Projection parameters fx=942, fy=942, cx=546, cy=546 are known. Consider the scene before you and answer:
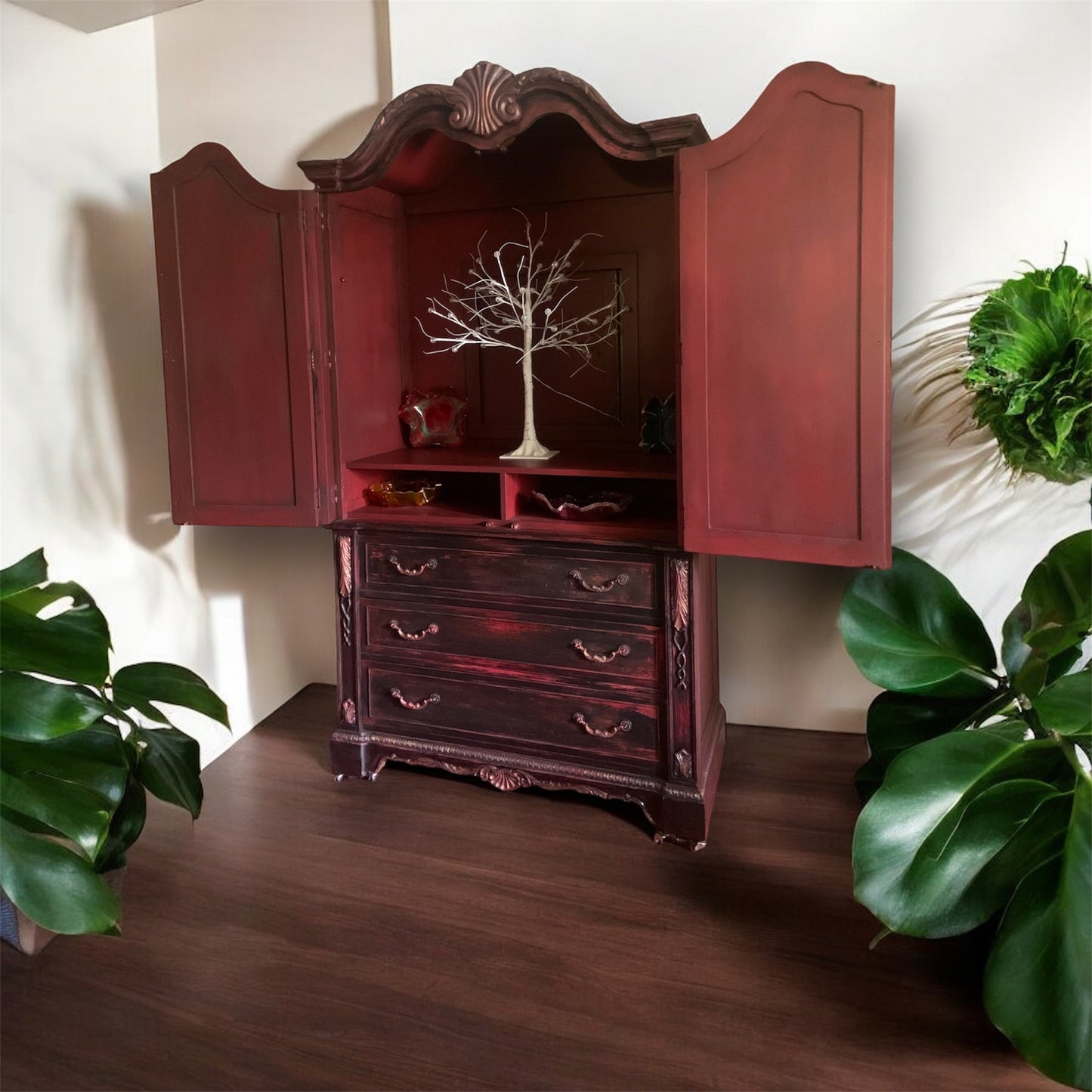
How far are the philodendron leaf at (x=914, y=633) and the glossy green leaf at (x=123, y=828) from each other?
5.25 ft

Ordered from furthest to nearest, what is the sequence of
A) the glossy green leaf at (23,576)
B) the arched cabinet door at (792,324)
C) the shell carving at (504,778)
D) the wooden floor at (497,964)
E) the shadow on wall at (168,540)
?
the shadow on wall at (168,540) < the shell carving at (504,778) < the arched cabinet door at (792,324) < the glossy green leaf at (23,576) < the wooden floor at (497,964)

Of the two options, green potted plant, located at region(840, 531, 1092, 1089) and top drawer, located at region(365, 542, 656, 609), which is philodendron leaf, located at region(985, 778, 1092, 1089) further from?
top drawer, located at region(365, 542, 656, 609)

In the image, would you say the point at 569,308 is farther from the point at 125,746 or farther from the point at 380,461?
the point at 125,746

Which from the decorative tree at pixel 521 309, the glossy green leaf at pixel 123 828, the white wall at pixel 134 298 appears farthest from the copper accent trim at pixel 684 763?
the white wall at pixel 134 298

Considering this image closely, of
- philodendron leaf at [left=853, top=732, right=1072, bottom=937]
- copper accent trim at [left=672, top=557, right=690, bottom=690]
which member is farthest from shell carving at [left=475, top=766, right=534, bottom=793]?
philodendron leaf at [left=853, top=732, right=1072, bottom=937]

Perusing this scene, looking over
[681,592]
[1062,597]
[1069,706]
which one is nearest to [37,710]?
[681,592]

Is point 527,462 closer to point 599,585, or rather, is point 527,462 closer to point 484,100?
point 599,585

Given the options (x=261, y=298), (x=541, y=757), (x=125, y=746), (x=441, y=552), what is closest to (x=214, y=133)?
(x=261, y=298)

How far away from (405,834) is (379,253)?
168cm

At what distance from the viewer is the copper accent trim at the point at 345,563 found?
2.65 meters

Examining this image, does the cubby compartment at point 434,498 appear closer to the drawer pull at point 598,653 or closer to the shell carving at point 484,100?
the drawer pull at point 598,653

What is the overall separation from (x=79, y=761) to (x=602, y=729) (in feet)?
4.02

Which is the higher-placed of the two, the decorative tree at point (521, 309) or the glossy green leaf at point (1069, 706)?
the decorative tree at point (521, 309)

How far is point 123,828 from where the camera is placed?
202 cm
